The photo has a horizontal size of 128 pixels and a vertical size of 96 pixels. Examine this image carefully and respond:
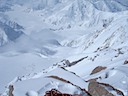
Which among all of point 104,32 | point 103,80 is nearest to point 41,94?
point 103,80

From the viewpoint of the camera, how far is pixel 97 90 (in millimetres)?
17375

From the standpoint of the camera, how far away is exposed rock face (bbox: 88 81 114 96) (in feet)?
56.1

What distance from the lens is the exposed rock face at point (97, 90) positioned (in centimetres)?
1711

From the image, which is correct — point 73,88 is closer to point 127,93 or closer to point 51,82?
point 51,82

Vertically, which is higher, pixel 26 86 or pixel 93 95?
pixel 26 86

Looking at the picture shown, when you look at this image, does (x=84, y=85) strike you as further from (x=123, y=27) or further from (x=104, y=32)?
(x=104, y=32)

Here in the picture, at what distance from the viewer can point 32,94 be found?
1683cm

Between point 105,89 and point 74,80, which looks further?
point 74,80

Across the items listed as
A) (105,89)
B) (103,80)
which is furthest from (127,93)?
(103,80)

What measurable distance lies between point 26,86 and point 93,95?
2982mm

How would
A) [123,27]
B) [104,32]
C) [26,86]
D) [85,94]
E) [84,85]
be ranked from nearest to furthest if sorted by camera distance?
[85,94]
[26,86]
[84,85]
[123,27]
[104,32]

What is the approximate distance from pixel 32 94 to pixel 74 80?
390cm

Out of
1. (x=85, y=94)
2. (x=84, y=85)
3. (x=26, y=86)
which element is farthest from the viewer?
(x=84, y=85)

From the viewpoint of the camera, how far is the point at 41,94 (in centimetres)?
1675
